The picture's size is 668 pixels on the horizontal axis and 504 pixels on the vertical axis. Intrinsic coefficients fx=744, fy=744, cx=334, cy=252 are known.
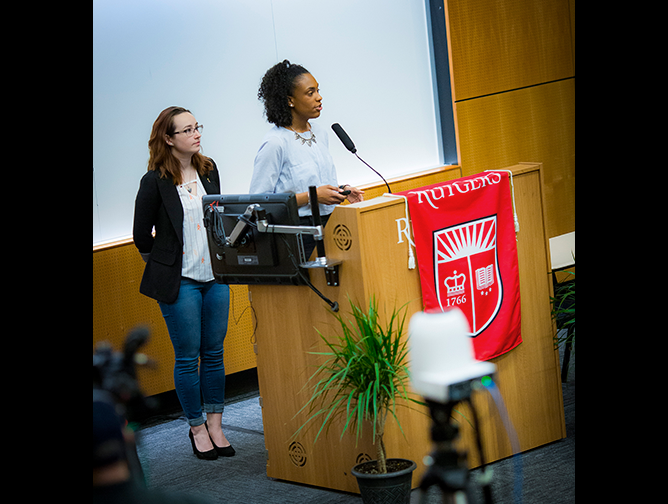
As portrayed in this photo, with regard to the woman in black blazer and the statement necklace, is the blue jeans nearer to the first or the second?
the woman in black blazer

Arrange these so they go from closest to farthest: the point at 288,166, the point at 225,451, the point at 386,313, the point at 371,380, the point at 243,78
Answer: the point at 371,380
the point at 386,313
the point at 288,166
the point at 225,451
the point at 243,78

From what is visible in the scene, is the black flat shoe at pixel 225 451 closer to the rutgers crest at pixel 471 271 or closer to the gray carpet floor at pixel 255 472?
the gray carpet floor at pixel 255 472

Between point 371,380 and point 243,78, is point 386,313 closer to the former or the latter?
point 371,380

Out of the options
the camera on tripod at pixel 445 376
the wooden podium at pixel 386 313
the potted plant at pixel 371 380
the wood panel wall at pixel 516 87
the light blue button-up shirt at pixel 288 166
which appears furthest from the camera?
the wood panel wall at pixel 516 87

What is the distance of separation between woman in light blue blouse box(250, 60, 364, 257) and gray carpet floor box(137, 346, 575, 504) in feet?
3.59

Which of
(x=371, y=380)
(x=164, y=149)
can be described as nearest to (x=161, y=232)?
(x=164, y=149)

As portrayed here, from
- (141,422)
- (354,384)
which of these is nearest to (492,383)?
(141,422)

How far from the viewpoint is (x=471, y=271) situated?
277 cm

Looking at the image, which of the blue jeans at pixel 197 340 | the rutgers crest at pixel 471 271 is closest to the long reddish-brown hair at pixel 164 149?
the blue jeans at pixel 197 340

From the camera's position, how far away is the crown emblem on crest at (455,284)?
8.94 feet

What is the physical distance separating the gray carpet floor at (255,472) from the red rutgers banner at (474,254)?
0.48 meters

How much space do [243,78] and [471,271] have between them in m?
2.11
